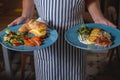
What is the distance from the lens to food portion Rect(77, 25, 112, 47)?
1009 millimetres

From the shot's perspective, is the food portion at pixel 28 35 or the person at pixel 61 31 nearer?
the food portion at pixel 28 35

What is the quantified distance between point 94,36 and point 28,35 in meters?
0.29

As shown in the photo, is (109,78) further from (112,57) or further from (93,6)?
(93,6)

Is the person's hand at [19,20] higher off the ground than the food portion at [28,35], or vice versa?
the person's hand at [19,20]

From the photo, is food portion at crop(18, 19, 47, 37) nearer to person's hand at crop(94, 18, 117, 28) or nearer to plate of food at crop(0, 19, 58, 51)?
plate of food at crop(0, 19, 58, 51)

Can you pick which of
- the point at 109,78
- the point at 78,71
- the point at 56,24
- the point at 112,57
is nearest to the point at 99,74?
the point at 109,78

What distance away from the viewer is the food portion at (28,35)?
3.31 feet

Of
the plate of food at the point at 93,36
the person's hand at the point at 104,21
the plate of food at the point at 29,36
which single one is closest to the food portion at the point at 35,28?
the plate of food at the point at 29,36

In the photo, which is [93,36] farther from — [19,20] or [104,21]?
[19,20]

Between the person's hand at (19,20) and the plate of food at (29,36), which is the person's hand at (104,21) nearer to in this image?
the plate of food at (29,36)

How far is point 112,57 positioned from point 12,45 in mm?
1662

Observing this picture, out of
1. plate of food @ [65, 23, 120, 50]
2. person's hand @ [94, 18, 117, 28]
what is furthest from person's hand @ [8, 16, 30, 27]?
person's hand @ [94, 18, 117, 28]

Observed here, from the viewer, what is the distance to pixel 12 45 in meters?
1.01

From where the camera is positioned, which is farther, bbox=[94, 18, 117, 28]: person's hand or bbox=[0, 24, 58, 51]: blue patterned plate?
bbox=[94, 18, 117, 28]: person's hand
